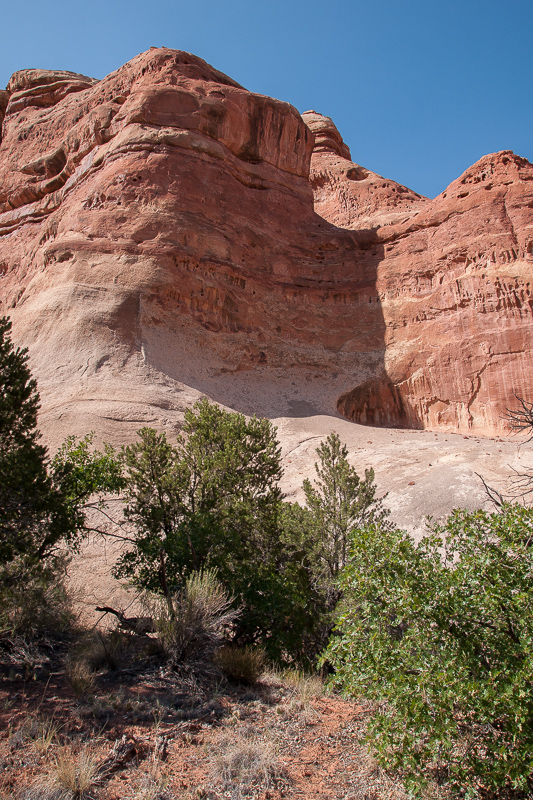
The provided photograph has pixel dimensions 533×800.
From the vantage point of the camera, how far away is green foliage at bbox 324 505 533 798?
166 inches

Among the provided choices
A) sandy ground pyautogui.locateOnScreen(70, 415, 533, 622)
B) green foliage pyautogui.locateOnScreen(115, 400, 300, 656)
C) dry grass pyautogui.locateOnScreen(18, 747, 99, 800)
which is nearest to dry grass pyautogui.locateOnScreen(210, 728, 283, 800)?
dry grass pyautogui.locateOnScreen(18, 747, 99, 800)

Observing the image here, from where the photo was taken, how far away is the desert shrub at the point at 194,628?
23.4ft

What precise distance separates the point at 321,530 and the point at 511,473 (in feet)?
20.8

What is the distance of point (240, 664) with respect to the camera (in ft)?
23.7

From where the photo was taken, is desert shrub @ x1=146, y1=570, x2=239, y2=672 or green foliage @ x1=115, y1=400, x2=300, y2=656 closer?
desert shrub @ x1=146, y1=570, x2=239, y2=672

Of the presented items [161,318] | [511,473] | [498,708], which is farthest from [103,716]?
[161,318]

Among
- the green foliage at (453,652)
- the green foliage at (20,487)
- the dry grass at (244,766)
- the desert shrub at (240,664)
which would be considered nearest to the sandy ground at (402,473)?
the green foliage at (20,487)

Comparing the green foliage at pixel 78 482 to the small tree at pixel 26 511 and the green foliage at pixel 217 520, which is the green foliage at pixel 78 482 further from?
the green foliage at pixel 217 520

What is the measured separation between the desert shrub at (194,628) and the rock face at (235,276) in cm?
1108

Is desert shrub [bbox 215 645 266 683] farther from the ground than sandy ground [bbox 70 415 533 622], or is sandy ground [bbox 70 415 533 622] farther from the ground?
sandy ground [bbox 70 415 533 622]

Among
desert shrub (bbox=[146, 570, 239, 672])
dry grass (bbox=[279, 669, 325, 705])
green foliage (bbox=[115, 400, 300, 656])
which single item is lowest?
dry grass (bbox=[279, 669, 325, 705])

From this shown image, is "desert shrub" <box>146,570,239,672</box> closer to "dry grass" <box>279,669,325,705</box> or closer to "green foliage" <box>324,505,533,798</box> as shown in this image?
"dry grass" <box>279,669,325,705</box>

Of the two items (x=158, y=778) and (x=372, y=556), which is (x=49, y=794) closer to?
(x=158, y=778)

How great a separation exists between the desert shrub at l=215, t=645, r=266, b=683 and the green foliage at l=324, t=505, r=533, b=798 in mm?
2585
